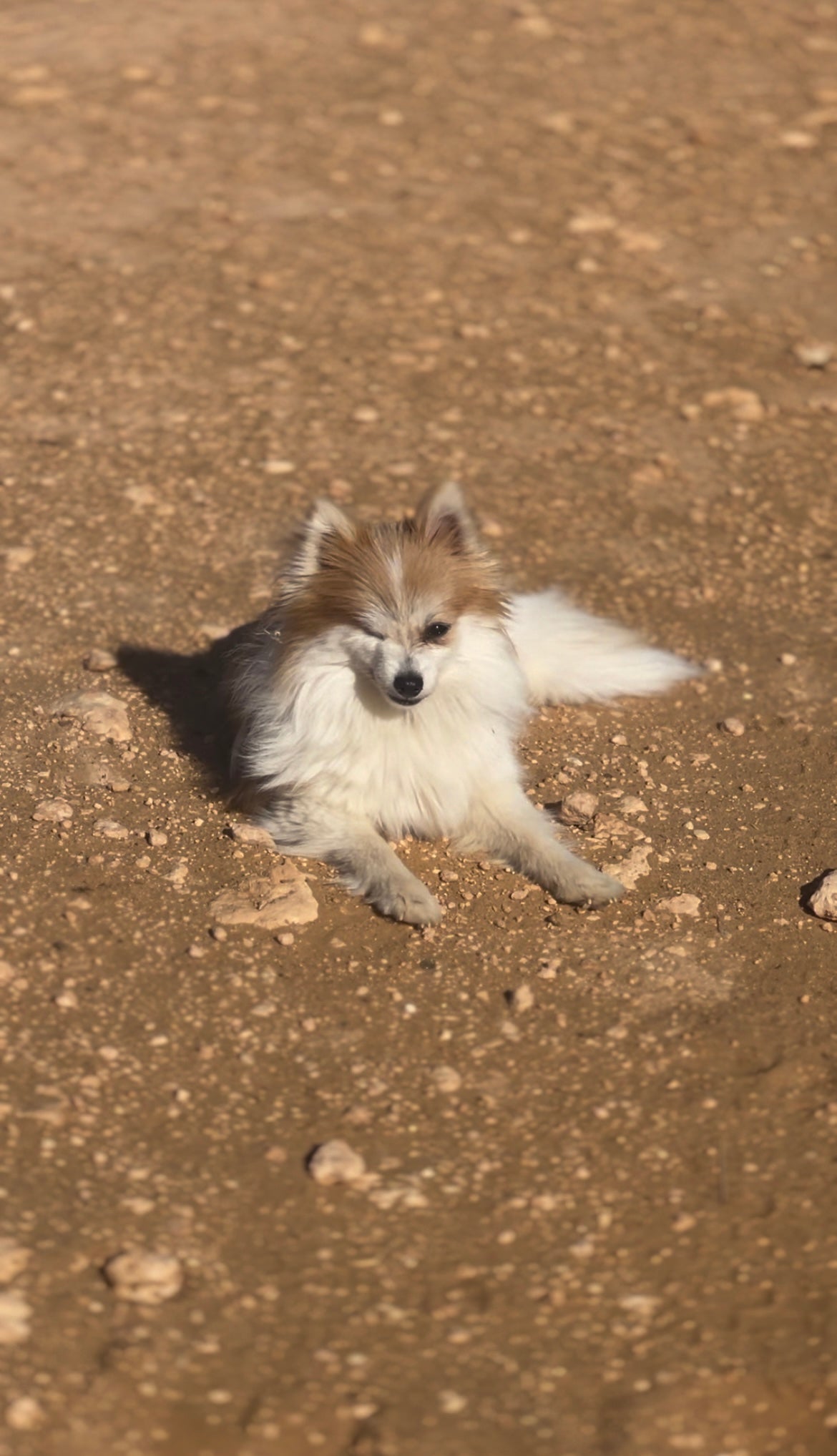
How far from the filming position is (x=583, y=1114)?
4.86 meters

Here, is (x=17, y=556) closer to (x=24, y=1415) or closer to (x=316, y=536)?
(x=316, y=536)

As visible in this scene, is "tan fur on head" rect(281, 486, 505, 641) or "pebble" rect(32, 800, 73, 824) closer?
"tan fur on head" rect(281, 486, 505, 641)

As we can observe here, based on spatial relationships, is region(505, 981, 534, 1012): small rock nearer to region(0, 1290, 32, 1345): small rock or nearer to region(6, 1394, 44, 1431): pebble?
region(0, 1290, 32, 1345): small rock

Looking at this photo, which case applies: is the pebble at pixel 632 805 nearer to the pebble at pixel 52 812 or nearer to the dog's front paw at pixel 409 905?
the dog's front paw at pixel 409 905

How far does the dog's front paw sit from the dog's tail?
1385mm

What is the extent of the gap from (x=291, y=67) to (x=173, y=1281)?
35.3 ft

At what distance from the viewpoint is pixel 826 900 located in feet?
18.8

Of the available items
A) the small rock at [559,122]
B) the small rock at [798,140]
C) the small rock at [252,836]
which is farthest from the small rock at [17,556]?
the small rock at [798,140]

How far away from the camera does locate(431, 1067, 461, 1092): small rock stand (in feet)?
16.2

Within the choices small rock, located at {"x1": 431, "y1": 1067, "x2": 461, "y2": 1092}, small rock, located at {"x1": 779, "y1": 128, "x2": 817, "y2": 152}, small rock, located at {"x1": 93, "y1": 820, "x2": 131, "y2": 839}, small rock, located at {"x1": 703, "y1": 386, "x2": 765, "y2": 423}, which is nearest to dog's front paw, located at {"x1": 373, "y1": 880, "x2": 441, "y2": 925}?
small rock, located at {"x1": 431, "y1": 1067, "x2": 461, "y2": 1092}

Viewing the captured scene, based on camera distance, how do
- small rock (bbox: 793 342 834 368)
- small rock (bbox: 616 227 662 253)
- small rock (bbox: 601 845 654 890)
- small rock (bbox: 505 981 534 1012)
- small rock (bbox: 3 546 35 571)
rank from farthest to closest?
small rock (bbox: 616 227 662 253), small rock (bbox: 793 342 834 368), small rock (bbox: 3 546 35 571), small rock (bbox: 601 845 654 890), small rock (bbox: 505 981 534 1012)

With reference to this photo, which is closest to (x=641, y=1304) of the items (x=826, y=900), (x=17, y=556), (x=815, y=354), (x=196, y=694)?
(x=826, y=900)

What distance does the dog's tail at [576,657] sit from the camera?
265 inches

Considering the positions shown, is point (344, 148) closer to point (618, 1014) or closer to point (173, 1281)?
point (618, 1014)
